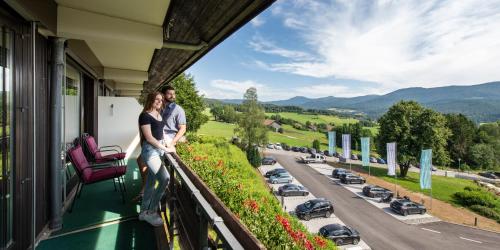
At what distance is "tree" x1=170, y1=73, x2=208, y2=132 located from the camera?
2706cm

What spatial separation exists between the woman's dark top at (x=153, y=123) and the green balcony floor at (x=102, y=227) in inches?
41.0

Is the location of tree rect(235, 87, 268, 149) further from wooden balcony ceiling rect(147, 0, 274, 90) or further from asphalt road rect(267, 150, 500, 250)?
wooden balcony ceiling rect(147, 0, 274, 90)

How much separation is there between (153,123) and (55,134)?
109 centimetres

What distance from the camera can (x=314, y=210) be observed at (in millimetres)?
17891

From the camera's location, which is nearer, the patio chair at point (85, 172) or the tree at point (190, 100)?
the patio chair at point (85, 172)

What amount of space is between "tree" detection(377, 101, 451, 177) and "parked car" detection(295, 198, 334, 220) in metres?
16.6

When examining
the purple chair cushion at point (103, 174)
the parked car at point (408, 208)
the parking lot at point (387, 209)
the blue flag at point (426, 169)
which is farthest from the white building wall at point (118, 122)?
the blue flag at point (426, 169)

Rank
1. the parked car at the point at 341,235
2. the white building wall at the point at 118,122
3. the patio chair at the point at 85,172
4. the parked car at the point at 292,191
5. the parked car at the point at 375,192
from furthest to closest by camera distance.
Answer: the parked car at the point at 375,192
the parked car at the point at 292,191
the parked car at the point at 341,235
the white building wall at the point at 118,122
the patio chair at the point at 85,172

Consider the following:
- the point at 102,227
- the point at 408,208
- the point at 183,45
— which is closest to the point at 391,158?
the point at 408,208

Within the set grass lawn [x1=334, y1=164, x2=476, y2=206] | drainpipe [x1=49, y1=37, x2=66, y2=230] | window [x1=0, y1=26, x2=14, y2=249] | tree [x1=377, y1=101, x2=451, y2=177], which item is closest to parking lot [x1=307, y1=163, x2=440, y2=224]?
grass lawn [x1=334, y1=164, x2=476, y2=206]

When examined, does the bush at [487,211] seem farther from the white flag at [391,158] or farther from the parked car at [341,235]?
the parked car at [341,235]

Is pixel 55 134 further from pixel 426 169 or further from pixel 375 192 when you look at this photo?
pixel 375 192

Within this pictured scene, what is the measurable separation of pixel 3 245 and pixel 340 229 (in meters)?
15.6

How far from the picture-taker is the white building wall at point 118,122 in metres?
7.11
